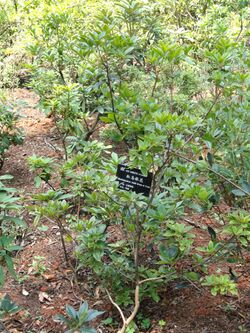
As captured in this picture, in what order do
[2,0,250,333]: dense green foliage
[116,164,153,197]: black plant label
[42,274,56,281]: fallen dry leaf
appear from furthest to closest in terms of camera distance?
1. [42,274,56,281]: fallen dry leaf
2. [116,164,153,197]: black plant label
3. [2,0,250,333]: dense green foliage

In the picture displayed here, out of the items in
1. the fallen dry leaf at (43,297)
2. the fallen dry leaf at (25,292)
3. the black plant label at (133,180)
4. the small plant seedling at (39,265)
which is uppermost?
the black plant label at (133,180)

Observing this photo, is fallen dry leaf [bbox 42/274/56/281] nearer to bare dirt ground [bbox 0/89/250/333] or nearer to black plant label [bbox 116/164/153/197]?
bare dirt ground [bbox 0/89/250/333]

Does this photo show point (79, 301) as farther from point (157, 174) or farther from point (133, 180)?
point (157, 174)

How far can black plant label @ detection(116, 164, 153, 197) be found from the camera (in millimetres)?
2471

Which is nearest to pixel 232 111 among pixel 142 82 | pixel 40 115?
pixel 142 82

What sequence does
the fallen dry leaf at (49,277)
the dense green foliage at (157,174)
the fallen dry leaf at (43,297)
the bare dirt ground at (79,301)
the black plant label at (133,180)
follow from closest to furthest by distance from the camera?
the dense green foliage at (157,174) → the black plant label at (133,180) → the bare dirt ground at (79,301) → the fallen dry leaf at (43,297) → the fallen dry leaf at (49,277)

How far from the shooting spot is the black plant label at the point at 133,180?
8.11 feet

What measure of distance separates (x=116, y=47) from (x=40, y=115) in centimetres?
367

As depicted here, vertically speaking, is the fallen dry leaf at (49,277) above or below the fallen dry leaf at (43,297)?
above

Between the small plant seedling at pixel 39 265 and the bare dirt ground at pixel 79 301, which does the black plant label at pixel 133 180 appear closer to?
the bare dirt ground at pixel 79 301

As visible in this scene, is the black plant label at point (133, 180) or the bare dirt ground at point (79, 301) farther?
the bare dirt ground at point (79, 301)

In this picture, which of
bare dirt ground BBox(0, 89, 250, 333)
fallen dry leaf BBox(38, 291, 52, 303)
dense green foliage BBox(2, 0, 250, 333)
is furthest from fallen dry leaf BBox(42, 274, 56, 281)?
dense green foliage BBox(2, 0, 250, 333)

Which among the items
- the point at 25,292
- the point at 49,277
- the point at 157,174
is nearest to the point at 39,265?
the point at 49,277

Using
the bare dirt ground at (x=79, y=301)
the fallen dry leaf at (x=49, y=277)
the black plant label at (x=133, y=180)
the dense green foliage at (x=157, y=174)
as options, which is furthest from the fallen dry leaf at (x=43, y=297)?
the black plant label at (x=133, y=180)
